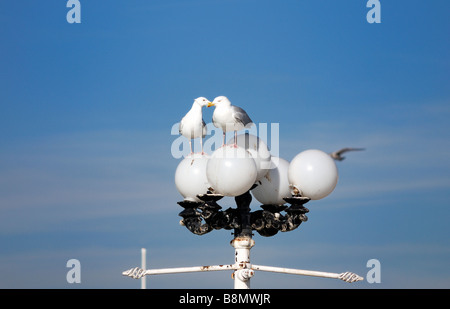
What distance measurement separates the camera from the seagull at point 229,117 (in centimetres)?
1341

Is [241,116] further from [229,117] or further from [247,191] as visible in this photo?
[247,191]

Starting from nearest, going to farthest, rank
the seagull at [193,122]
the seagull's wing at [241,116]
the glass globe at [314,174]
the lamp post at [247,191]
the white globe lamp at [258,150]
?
the lamp post at [247,191], the glass globe at [314,174], the seagull's wing at [241,116], the white globe lamp at [258,150], the seagull at [193,122]

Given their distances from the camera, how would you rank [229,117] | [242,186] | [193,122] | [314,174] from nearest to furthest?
1. [242,186]
2. [314,174]
3. [229,117]
4. [193,122]

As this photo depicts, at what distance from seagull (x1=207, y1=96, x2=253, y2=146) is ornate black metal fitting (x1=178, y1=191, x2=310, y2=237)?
101 centimetres

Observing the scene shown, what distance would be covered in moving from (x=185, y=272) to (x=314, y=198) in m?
2.30

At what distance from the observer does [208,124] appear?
1447 centimetres

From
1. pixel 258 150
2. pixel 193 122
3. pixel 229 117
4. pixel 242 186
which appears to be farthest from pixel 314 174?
pixel 193 122

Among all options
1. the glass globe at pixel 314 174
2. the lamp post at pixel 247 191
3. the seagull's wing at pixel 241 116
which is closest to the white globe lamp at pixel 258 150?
the lamp post at pixel 247 191

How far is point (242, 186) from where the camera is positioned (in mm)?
12750

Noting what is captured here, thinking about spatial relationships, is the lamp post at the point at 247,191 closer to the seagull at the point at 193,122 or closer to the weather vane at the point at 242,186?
the weather vane at the point at 242,186

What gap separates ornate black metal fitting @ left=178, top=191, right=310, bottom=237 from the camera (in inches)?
530

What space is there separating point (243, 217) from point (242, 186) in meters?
1.12
